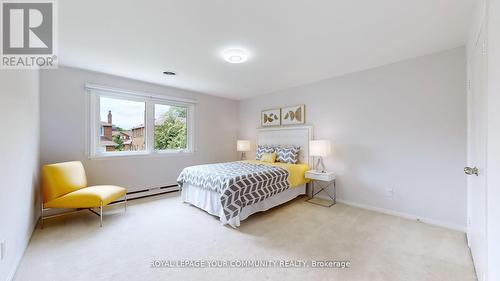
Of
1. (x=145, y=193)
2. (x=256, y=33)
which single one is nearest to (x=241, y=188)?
(x=256, y=33)

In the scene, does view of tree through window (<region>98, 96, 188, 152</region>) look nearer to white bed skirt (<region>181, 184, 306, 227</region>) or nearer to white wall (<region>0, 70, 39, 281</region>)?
white wall (<region>0, 70, 39, 281</region>)

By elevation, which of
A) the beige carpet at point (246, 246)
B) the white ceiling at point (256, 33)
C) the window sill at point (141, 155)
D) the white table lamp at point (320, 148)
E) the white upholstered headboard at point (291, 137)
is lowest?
the beige carpet at point (246, 246)

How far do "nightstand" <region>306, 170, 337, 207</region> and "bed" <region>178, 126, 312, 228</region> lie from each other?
193mm

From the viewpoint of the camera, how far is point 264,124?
15.9 ft

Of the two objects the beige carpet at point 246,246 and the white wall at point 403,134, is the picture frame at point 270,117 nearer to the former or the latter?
the white wall at point 403,134

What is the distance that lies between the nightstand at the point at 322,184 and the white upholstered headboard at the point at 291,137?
47 cm

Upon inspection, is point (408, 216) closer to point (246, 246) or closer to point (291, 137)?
point (291, 137)

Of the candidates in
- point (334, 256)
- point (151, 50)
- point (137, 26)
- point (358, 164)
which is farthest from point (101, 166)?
point (358, 164)

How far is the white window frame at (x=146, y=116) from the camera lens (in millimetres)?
3322

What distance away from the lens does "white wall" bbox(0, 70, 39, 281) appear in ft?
4.82

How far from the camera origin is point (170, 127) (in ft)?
14.3

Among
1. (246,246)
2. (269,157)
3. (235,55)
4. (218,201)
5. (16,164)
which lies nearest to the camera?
(16,164)

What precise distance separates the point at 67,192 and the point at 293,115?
3999 mm

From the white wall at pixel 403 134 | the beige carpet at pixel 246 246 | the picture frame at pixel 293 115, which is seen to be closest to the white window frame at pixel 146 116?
the beige carpet at pixel 246 246
